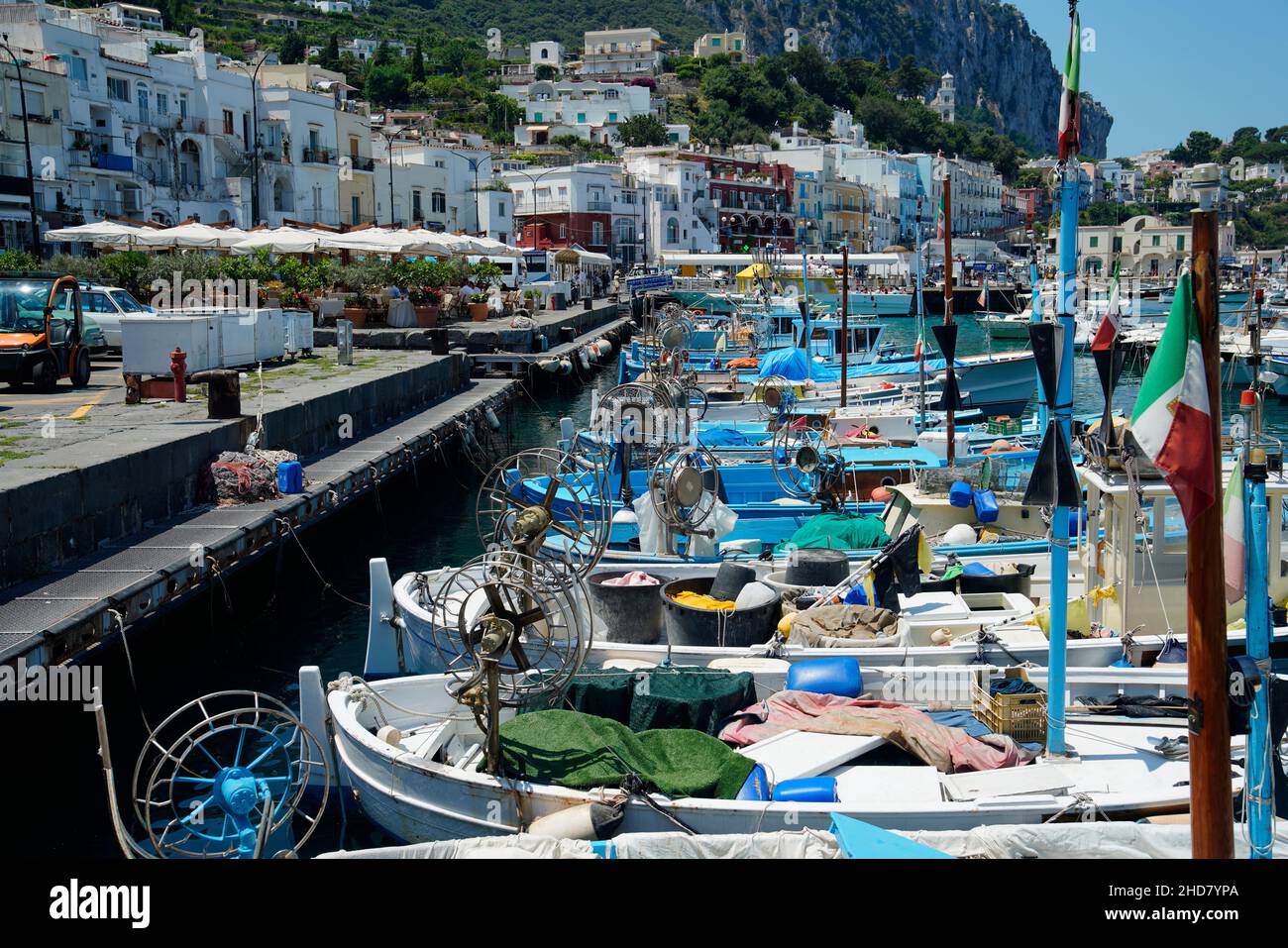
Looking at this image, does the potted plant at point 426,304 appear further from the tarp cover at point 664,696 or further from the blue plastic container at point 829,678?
the blue plastic container at point 829,678

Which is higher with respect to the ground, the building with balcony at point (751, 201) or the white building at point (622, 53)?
the white building at point (622, 53)

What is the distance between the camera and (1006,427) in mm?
24391

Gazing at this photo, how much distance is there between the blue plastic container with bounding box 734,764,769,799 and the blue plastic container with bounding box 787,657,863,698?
1589mm

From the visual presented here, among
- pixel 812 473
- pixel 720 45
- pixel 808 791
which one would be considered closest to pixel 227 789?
pixel 808 791

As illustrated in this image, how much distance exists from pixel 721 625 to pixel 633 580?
53.1 inches

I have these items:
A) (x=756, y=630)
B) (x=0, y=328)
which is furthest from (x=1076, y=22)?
(x=0, y=328)

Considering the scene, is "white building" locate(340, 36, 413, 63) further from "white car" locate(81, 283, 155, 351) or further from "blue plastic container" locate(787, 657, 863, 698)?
"blue plastic container" locate(787, 657, 863, 698)

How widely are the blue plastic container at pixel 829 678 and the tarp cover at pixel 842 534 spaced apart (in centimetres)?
426

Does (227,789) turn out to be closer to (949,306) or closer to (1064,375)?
(1064,375)

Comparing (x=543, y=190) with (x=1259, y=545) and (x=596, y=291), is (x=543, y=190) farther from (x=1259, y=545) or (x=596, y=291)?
(x=1259, y=545)

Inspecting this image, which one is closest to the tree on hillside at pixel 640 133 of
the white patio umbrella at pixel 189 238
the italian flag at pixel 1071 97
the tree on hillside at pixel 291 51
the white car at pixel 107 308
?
the tree on hillside at pixel 291 51

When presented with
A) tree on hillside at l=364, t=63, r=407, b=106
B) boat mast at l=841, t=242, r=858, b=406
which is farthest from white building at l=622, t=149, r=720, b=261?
boat mast at l=841, t=242, r=858, b=406

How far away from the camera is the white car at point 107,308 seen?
2886cm

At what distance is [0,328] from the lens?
21.9 m
